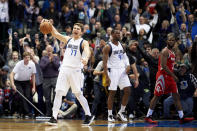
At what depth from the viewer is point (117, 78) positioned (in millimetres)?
13125

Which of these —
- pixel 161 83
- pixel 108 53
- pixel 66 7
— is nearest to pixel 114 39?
pixel 108 53

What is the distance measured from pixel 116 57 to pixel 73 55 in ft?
6.80

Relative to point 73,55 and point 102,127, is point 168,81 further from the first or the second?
point 73,55

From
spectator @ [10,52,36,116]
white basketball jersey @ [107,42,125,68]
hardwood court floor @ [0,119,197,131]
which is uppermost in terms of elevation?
white basketball jersey @ [107,42,125,68]

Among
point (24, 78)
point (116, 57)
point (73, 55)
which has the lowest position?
point (24, 78)

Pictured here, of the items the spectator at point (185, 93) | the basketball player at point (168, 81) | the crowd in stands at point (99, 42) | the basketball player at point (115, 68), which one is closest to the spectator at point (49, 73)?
the crowd in stands at point (99, 42)

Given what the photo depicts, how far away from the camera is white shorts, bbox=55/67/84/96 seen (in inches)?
445

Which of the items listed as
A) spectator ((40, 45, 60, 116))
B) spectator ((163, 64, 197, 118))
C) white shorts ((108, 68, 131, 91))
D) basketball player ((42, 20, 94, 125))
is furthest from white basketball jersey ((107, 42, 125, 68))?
spectator ((40, 45, 60, 116))

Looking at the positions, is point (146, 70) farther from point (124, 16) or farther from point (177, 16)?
point (124, 16)

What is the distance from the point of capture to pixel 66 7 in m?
20.6

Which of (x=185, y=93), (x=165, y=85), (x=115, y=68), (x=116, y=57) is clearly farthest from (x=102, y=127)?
(x=185, y=93)

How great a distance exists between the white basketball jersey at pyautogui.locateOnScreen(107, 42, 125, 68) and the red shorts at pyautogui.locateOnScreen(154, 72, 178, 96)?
155 centimetres

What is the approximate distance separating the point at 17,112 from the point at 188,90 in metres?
6.44

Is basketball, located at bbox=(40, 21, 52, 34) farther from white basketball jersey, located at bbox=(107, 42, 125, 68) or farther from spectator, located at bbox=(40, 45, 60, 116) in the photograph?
spectator, located at bbox=(40, 45, 60, 116)
